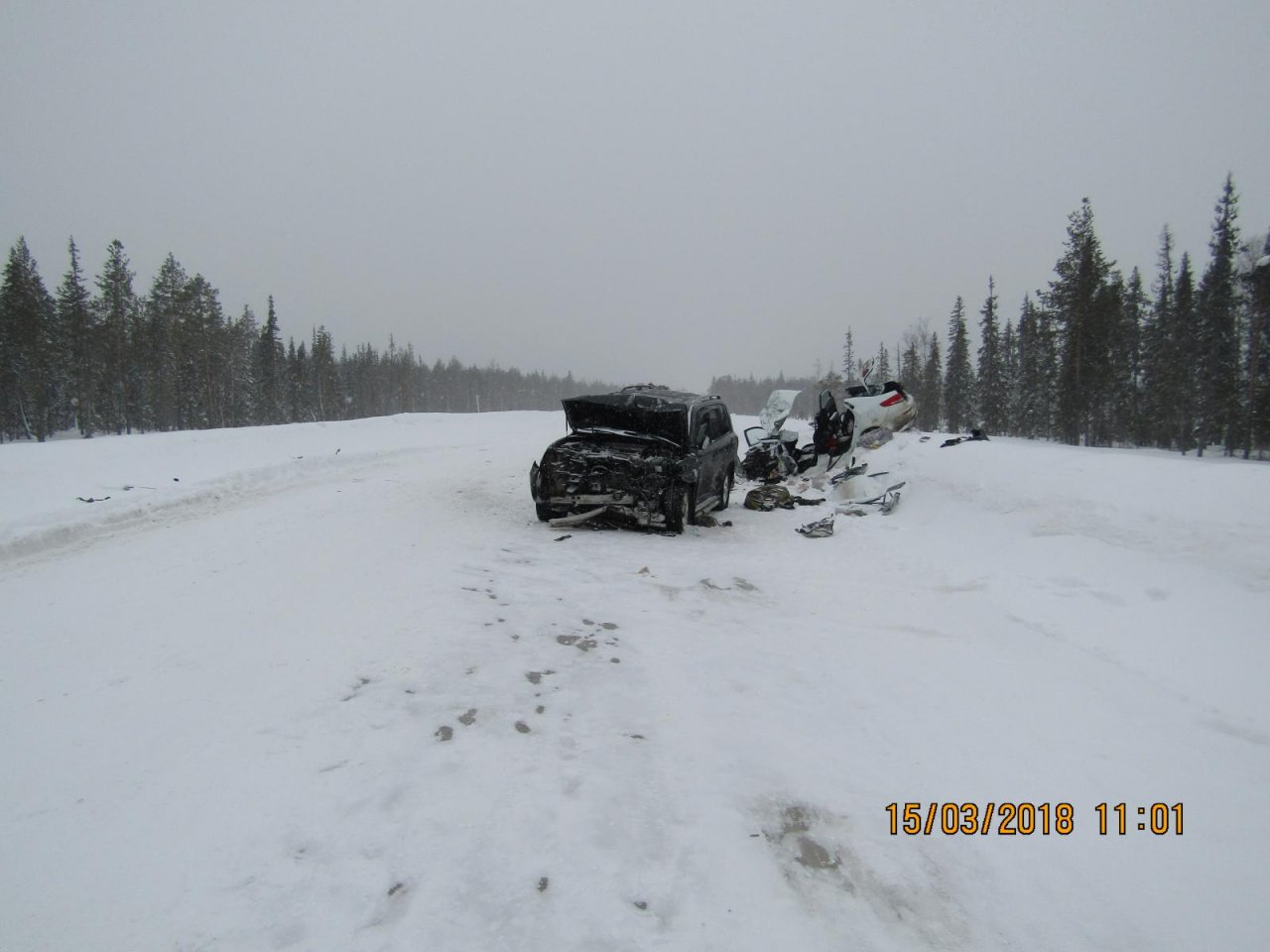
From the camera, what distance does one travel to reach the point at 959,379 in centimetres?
5675

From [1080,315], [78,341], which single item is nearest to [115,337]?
[78,341]

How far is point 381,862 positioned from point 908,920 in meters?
1.97

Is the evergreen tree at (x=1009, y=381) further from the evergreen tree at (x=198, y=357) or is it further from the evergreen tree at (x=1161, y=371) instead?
the evergreen tree at (x=198, y=357)

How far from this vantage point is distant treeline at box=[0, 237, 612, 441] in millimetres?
43500

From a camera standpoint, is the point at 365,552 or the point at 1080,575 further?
the point at 365,552

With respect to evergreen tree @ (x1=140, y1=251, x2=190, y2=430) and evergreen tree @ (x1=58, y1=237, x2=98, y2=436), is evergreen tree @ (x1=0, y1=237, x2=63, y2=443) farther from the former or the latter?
evergreen tree @ (x1=140, y1=251, x2=190, y2=430)

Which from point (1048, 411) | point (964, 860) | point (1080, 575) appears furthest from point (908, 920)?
point (1048, 411)

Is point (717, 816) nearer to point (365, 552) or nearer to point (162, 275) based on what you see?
point (365, 552)

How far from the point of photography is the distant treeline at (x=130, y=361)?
43.5m

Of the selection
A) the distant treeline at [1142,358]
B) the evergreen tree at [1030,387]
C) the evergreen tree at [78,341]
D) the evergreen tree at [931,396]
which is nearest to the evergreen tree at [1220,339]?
the distant treeline at [1142,358]

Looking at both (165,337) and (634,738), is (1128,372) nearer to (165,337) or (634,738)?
(634,738)

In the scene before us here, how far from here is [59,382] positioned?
47.0m

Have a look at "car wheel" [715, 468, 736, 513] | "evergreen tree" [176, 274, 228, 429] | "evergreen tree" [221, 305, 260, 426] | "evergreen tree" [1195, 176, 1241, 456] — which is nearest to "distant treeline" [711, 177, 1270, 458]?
"evergreen tree" [1195, 176, 1241, 456]

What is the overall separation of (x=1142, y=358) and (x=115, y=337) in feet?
265
